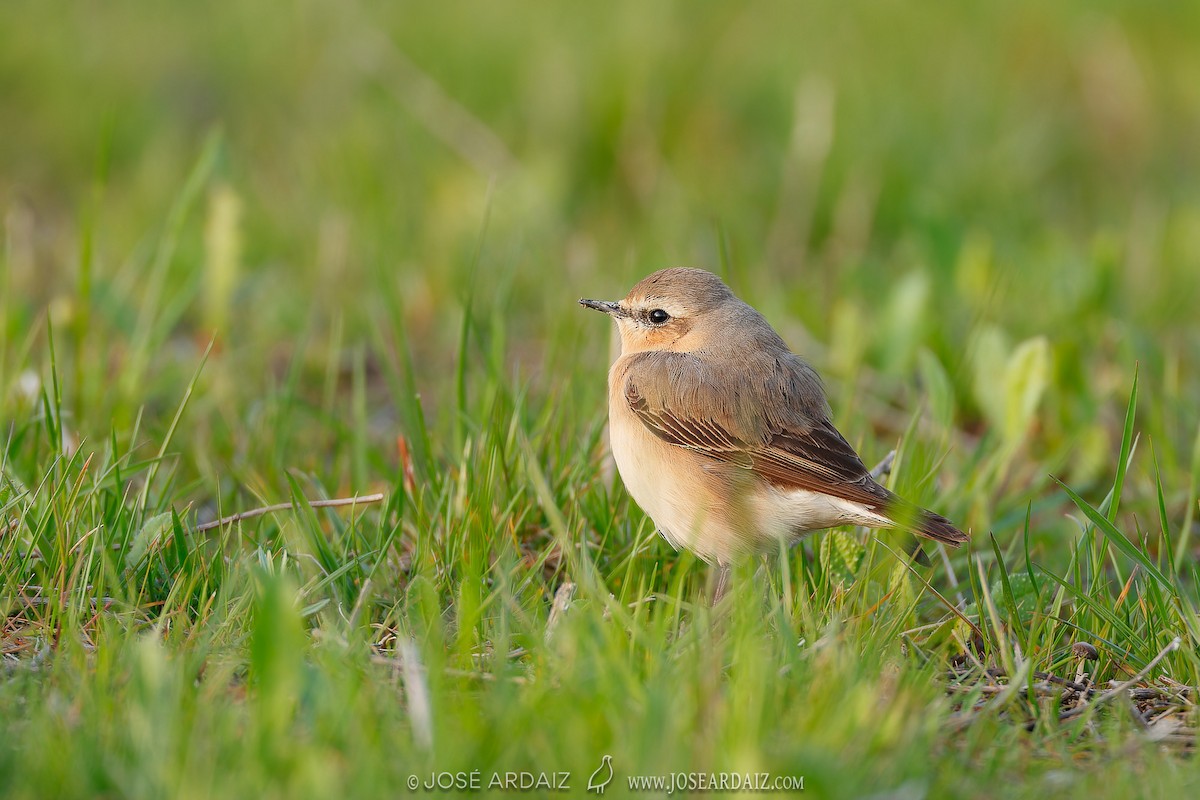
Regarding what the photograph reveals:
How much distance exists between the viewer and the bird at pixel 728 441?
433 centimetres

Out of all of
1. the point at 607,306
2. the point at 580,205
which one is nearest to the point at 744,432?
the point at 607,306

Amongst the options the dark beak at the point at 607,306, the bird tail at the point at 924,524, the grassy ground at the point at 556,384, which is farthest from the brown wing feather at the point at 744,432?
the dark beak at the point at 607,306

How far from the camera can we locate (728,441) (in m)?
4.62

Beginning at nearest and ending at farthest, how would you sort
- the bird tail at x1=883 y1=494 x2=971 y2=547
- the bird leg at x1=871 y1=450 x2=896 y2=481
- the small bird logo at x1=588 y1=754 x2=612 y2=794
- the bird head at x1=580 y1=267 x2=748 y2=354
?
the small bird logo at x1=588 y1=754 x2=612 y2=794
the bird tail at x1=883 y1=494 x2=971 y2=547
the bird leg at x1=871 y1=450 x2=896 y2=481
the bird head at x1=580 y1=267 x2=748 y2=354

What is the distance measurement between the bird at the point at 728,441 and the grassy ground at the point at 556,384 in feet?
0.67

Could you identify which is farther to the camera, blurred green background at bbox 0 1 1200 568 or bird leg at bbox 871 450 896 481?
blurred green background at bbox 0 1 1200 568

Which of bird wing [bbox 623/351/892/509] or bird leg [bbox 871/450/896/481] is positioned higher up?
bird wing [bbox 623/351/892/509]

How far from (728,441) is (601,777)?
1893mm

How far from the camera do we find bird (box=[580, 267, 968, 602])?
4.33 m

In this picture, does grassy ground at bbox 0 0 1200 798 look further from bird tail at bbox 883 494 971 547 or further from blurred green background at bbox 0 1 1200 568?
bird tail at bbox 883 494 971 547

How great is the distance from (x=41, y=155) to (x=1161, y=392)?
24.6ft

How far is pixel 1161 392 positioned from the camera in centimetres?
590

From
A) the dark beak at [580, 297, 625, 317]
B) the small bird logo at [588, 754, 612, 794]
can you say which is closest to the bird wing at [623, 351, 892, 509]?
the dark beak at [580, 297, 625, 317]

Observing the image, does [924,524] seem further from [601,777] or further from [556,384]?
[556,384]
